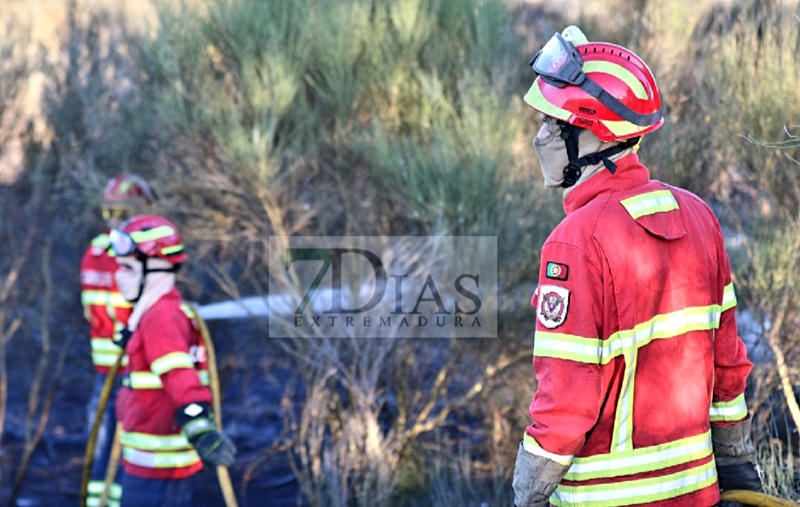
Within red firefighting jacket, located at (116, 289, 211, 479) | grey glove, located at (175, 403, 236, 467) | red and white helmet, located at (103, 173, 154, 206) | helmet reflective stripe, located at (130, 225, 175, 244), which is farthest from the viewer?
red and white helmet, located at (103, 173, 154, 206)

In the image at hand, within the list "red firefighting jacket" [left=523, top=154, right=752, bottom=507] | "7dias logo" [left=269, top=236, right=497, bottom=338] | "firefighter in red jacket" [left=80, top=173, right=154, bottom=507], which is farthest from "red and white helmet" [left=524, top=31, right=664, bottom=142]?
"firefighter in red jacket" [left=80, top=173, right=154, bottom=507]

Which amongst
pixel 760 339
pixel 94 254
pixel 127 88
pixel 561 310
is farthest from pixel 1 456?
pixel 561 310

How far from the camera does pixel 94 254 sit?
6.18m

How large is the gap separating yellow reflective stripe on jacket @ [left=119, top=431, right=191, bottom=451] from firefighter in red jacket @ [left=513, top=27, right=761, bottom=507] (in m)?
2.14

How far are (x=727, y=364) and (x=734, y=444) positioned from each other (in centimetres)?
24

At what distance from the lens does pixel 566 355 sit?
2.18 m

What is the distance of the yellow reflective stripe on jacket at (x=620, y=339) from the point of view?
2186 millimetres

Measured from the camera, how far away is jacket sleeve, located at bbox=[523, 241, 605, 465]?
84.7 inches

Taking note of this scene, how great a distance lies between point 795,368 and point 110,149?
17.7 ft

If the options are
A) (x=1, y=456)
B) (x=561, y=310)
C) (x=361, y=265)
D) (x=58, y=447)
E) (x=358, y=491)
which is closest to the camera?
(x=561, y=310)

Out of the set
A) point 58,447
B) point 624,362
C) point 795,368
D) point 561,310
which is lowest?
point 58,447

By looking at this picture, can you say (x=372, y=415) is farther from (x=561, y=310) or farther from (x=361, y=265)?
(x=561, y=310)

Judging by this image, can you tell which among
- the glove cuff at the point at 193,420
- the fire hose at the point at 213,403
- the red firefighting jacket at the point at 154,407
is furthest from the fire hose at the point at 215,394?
the glove cuff at the point at 193,420

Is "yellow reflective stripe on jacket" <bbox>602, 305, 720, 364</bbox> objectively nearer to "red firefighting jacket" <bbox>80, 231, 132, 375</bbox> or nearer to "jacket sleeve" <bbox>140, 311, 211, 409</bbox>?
"jacket sleeve" <bbox>140, 311, 211, 409</bbox>
